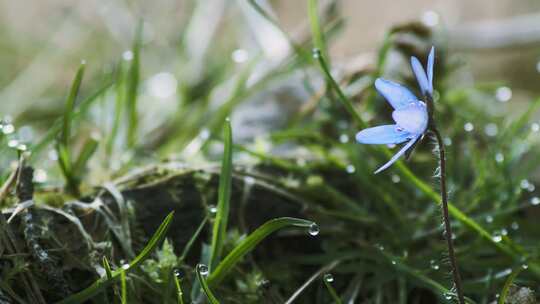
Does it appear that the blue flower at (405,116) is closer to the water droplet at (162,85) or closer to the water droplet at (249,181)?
the water droplet at (249,181)

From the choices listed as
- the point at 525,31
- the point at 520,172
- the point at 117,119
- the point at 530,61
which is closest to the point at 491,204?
the point at 520,172

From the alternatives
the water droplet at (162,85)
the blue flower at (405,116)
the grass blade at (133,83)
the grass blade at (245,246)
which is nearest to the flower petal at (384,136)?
the blue flower at (405,116)

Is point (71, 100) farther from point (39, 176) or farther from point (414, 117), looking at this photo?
point (414, 117)

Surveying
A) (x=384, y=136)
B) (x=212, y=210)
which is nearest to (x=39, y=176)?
(x=212, y=210)

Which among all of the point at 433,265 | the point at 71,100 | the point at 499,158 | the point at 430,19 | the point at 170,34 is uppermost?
the point at 170,34

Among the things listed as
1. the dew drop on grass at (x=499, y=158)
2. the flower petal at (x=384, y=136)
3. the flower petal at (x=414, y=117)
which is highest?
the flower petal at (x=414, y=117)

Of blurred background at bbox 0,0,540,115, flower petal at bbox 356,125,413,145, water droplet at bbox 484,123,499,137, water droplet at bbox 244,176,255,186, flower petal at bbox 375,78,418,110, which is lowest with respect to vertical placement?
water droplet at bbox 244,176,255,186

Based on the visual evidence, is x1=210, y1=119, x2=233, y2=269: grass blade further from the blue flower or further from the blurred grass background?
the blue flower

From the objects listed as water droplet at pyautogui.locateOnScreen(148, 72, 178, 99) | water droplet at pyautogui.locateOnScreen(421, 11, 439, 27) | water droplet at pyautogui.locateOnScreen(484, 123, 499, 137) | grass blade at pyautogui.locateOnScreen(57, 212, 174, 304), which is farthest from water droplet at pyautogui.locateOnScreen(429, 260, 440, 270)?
water droplet at pyautogui.locateOnScreen(148, 72, 178, 99)
